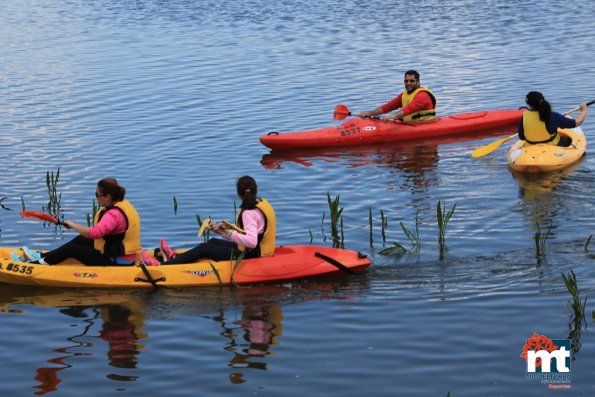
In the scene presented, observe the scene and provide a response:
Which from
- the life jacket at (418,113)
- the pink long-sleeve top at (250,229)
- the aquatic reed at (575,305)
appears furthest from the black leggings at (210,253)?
the life jacket at (418,113)

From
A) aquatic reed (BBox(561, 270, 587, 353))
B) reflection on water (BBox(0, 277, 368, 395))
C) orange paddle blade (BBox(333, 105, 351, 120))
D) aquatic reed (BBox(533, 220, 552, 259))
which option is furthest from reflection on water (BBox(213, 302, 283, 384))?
orange paddle blade (BBox(333, 105, 351, 120))

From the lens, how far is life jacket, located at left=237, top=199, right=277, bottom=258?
10875mm

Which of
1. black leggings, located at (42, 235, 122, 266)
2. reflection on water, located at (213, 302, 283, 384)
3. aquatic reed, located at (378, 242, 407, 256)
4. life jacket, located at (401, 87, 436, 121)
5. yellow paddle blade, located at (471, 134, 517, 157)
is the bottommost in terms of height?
reflection on water, located at (213, 302, 283, 384)

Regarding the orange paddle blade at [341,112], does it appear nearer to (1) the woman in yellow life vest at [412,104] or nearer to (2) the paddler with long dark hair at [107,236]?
(1) the woman in yellow life vest at [412,104]

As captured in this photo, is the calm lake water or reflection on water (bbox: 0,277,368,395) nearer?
the calm lake water

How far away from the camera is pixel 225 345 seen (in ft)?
31.5

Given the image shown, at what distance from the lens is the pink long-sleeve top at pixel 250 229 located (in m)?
10.8

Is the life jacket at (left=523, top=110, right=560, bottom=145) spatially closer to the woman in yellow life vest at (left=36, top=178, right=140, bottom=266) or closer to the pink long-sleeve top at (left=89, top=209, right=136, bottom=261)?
the woman in yellow life vest at (left=36, top=178, right=140, bottom=266)

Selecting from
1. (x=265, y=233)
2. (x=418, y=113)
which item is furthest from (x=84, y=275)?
(x=418, y=113)

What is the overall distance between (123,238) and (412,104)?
763 centimetres

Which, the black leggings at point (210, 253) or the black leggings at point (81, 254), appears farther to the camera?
the black leggings at point (81, 254)

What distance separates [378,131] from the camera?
17906 mm

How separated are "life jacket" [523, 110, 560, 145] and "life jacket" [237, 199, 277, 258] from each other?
18.3 feet

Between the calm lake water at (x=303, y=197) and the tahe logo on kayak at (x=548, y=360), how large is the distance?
0.39 feet
